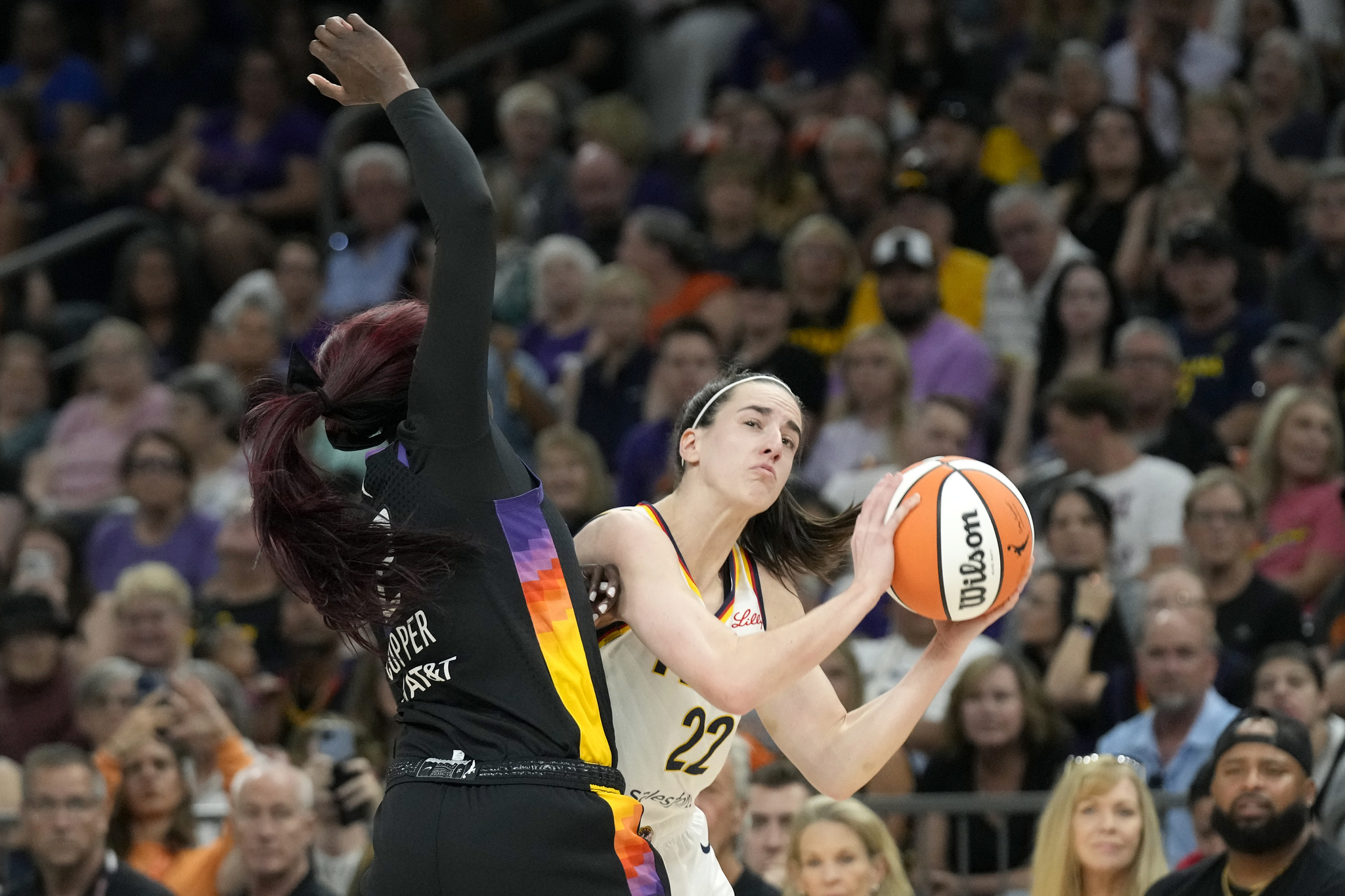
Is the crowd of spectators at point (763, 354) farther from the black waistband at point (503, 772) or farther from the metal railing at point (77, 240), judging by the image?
the black waistband at point (503, 772)

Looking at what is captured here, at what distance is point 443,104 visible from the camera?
13.6 meters

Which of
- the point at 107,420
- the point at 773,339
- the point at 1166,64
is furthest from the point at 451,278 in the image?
the point at 1166,64

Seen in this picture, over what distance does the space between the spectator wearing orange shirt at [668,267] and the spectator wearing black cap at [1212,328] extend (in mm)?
2701

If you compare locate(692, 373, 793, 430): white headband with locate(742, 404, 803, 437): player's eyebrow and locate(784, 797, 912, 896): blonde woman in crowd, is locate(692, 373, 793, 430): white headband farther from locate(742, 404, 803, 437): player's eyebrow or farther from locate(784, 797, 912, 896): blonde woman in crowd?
locate(784, 797, 912, 896): blonde woman in crowd

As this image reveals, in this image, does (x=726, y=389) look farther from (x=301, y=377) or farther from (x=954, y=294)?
(x=954, y=294)

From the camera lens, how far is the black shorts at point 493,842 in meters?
4.00

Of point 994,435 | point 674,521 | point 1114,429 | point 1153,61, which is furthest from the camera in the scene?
point 1153,61

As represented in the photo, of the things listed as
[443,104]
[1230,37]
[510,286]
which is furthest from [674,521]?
[443,104]

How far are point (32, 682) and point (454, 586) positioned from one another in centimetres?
604

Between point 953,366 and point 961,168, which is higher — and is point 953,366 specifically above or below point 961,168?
below

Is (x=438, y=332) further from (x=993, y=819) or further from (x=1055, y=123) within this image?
(x=1055, y=123)

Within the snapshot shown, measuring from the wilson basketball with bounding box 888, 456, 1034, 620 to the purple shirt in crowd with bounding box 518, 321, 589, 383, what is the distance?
285 inches

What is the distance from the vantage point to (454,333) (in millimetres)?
4008

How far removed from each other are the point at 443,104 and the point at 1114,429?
6139 mm
